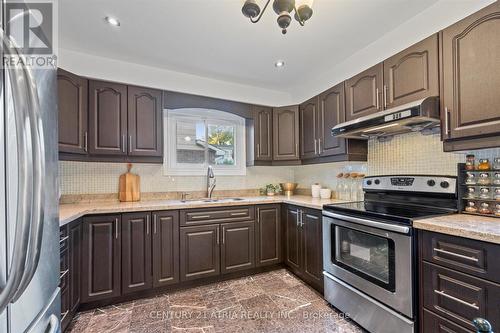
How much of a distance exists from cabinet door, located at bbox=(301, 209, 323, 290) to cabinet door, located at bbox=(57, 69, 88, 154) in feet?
7.84

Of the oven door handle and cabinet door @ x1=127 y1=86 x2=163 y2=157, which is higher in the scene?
cabinet door @ x1=127 y1=86 x2=163 y2=157

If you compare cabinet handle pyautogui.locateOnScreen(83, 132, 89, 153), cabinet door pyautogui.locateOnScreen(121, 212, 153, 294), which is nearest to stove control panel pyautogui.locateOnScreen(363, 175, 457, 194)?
cabinet door pyautogui.locateOnScreen(121, 212, 153, 294)

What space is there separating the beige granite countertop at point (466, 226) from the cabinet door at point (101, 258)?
2.41m

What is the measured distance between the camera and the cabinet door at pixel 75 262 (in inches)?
71.9

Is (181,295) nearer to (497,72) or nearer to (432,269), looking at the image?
(432,269)

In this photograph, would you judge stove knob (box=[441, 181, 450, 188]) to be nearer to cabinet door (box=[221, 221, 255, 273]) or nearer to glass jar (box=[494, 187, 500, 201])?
glass jar (box=[494, 187, 500, 201])

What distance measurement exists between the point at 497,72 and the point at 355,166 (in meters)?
1.45

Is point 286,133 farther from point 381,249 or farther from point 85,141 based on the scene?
point 85,141

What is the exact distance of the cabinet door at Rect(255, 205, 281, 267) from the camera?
2.76 m

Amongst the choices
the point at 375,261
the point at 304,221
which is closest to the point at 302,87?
the point at 304,221

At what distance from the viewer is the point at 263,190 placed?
11.5ft

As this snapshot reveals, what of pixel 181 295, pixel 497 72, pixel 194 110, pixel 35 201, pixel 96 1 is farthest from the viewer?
pixel 194 110

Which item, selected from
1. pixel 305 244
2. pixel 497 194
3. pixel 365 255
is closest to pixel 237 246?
pixel 305 244

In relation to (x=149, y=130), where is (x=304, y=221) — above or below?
below
